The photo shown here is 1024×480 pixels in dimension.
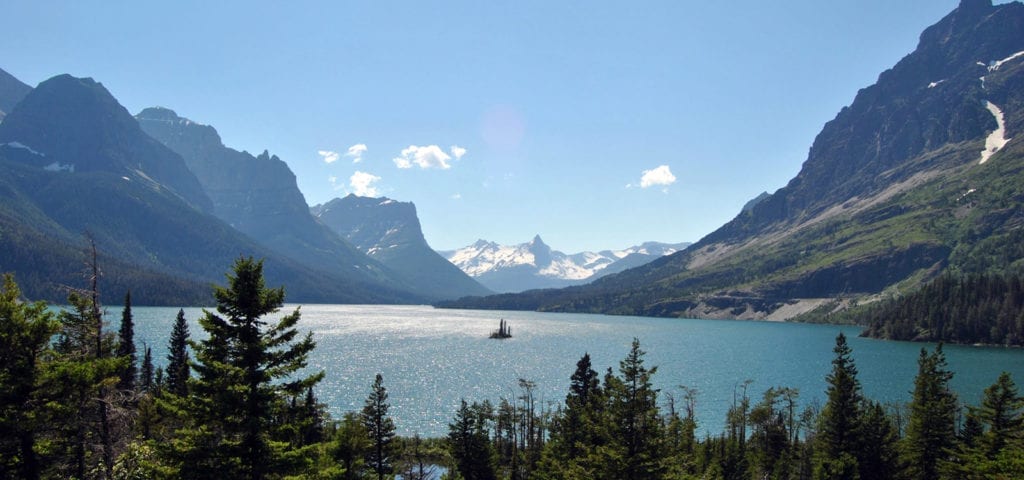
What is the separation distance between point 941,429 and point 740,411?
3735 centimetres

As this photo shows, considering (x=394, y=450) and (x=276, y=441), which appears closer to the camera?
(x=276, y=441)

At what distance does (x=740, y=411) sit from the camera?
8756 cm

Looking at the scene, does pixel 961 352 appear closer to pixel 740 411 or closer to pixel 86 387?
pixel 740 411

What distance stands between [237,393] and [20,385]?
8588mm

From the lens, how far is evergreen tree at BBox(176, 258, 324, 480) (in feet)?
67.3

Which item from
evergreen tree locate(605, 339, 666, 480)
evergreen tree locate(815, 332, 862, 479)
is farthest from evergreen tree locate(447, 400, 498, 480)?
evergreen tree locate(815, 332, 862, 479)

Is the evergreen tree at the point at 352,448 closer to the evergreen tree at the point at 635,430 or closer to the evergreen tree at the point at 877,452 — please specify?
the evergreen tree at the point at 635,430

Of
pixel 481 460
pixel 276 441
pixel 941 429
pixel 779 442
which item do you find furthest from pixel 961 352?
pixel 276 441

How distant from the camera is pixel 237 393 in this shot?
20.8 meters

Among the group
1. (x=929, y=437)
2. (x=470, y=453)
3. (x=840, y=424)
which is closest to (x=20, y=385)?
(x=470, y=453)

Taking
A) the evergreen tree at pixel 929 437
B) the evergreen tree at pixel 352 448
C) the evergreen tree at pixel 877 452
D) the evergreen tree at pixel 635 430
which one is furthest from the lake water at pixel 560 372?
the evergreen tree at pixel 635 430

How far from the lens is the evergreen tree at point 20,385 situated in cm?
2083

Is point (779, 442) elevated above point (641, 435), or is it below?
below

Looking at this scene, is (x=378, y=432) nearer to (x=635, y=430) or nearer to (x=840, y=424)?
(x=635, y=430)
